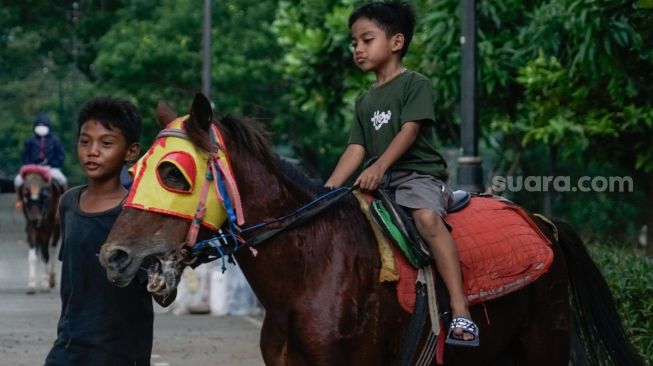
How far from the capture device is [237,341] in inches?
542

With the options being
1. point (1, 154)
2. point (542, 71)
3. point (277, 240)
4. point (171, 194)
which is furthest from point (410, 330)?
point (1, 154)

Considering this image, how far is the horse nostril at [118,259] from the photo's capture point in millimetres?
5426

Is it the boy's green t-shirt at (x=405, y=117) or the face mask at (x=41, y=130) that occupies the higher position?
the face mask at (x=41, y=130)

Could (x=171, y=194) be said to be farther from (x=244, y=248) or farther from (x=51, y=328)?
(x=51, y=328)

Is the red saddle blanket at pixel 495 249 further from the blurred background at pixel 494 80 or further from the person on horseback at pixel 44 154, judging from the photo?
the person on horseback at pixel 44 154

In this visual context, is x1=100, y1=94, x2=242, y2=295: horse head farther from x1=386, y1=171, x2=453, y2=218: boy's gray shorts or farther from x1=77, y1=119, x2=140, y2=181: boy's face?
x1=386, y1=171, x2=453, y2=218: boy's gray shorts

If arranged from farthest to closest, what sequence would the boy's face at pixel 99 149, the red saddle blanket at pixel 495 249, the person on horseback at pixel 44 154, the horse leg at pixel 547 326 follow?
the person on horseback at pixel 44 154 < the horse leg at pixel 547 326 < the red saddle blanket at pixel 495 249 < the boy's face at pixel 99 149

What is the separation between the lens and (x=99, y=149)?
19.9 feet

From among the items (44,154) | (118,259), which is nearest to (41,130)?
(44,154)

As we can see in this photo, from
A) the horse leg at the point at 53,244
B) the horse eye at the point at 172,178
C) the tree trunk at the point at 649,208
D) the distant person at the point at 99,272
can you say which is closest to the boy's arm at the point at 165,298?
the distant person at the point at 99,272

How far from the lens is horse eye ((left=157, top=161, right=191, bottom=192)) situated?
565cm

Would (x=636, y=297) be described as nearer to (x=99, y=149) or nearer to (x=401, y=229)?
(x=401, y=229)

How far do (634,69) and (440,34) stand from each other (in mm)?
2994

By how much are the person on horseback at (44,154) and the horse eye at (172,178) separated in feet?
47.9
